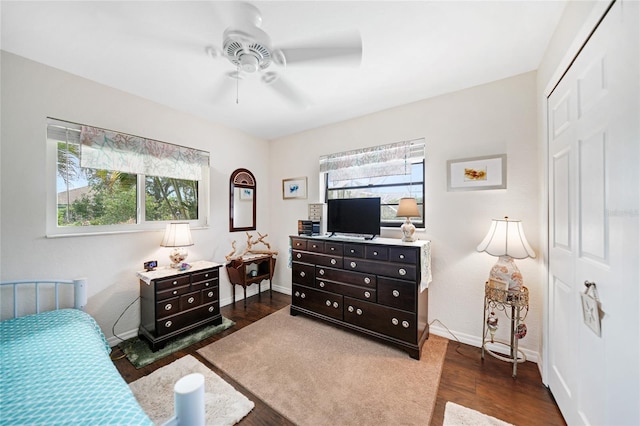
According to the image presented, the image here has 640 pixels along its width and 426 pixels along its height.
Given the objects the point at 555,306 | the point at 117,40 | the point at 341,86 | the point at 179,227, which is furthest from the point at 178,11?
the point at 555,306

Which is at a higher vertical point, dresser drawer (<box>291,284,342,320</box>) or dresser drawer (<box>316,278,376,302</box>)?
dresser drawer (<box>316,278,376,302</box>)

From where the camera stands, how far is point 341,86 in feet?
7.73

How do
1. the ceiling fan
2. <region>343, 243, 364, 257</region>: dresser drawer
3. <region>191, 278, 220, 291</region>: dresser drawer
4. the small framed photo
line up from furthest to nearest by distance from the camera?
<region>191, 278, 220, 291</region>: dresser drawer, <region>343, 243, 364, 257</region>: dresser drawer, the ceiling fan, the small framed photo

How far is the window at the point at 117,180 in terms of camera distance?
2176 millimetres

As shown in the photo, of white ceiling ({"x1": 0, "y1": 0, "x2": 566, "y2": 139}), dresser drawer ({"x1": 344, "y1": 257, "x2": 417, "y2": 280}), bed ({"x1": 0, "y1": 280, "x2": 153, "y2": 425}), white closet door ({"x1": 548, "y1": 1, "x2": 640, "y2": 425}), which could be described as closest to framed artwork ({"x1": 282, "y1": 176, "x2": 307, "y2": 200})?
white ceiling ({"x1": 0, "y1": 0, "x2": 566, "y2": 139})

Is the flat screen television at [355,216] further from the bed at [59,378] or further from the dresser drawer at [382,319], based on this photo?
the bed at [59,378]

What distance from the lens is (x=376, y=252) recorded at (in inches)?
93.2

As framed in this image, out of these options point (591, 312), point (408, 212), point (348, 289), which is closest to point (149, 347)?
point (348, 289)

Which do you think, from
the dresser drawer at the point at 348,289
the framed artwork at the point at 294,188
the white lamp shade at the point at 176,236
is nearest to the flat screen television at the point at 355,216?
the dresser drawer at the point at 348,289

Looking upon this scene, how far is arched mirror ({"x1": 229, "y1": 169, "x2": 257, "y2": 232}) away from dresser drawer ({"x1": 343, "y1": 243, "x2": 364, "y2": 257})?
75.0 inches

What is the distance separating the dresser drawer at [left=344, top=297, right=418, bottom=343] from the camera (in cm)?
217

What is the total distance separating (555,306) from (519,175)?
1146mm

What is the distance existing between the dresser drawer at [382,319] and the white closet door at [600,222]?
100 centimetres

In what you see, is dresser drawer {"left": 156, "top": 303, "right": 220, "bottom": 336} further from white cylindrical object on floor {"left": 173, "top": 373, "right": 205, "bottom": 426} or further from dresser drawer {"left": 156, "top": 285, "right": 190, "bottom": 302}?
white cylindrical object on floor {"left": 173, "top": 373, "right": 205, "bottom": 426}
